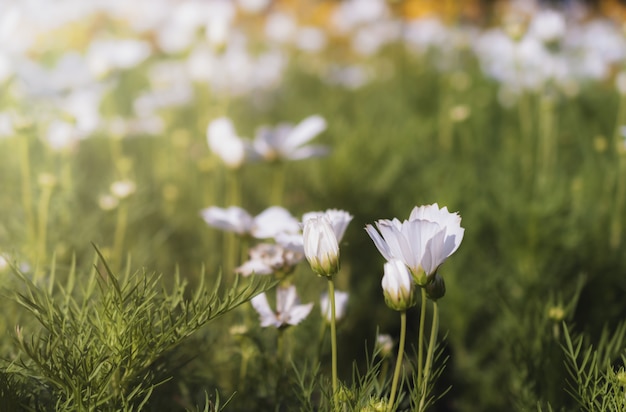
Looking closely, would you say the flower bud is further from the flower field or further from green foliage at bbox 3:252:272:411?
green foliage at bbox 3:252:272:411

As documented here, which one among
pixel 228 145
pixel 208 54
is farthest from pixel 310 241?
pixel 208 54

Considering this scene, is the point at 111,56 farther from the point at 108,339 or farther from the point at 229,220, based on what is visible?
the point at 108,339

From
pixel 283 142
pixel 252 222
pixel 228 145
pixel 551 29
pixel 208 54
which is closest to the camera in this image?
pixel 252 222

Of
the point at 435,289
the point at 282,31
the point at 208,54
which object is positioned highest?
the point at 435,289

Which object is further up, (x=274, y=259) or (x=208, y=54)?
(x=274, y=259)

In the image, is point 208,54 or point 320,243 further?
point 208,54

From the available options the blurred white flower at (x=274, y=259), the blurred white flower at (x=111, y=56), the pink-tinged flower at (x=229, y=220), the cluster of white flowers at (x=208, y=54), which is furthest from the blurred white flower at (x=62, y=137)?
the blurred white flower at (x=274, y=259)

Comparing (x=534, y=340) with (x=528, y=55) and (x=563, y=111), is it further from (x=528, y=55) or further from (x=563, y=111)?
(x=563, y=111)

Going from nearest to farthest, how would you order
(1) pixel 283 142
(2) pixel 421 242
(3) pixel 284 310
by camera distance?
(2) pixel 421 242 → (3) pixel 284 310 → (1) pixel 283 142

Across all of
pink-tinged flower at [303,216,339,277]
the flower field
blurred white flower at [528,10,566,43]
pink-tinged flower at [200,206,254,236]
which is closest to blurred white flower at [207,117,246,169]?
the flower field
